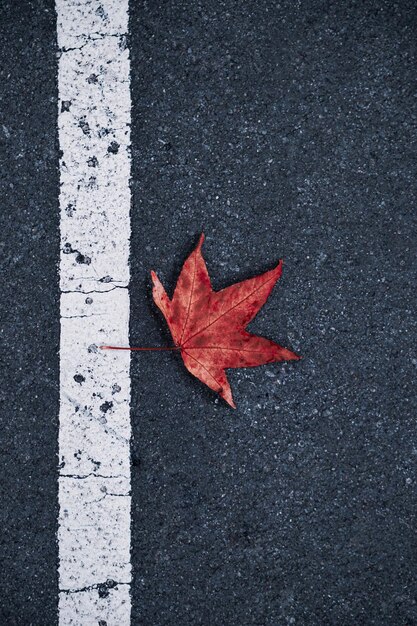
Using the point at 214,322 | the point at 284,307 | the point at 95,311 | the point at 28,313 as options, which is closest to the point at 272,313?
the point at 284,307

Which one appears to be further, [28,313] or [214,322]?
Result: [28,313]

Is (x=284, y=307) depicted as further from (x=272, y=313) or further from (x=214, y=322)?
(x=214, y=322)

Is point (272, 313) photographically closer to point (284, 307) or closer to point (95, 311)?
point (284, 307)

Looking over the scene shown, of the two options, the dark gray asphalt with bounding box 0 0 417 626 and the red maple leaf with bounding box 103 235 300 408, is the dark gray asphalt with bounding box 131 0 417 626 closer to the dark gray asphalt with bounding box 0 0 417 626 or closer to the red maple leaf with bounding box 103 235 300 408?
the dark gray asphalt with bounding box 0 0 417 626

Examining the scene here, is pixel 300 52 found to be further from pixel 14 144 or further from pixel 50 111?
pixel 14 144

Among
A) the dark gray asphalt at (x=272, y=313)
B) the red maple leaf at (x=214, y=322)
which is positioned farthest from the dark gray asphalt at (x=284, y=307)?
the red maple leaf at (x=214, y=322)

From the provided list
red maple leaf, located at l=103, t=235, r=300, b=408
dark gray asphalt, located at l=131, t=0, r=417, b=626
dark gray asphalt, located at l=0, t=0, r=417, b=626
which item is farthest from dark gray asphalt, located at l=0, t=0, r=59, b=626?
red maple leaf, located at l=103, t=235, r=300, b=408
